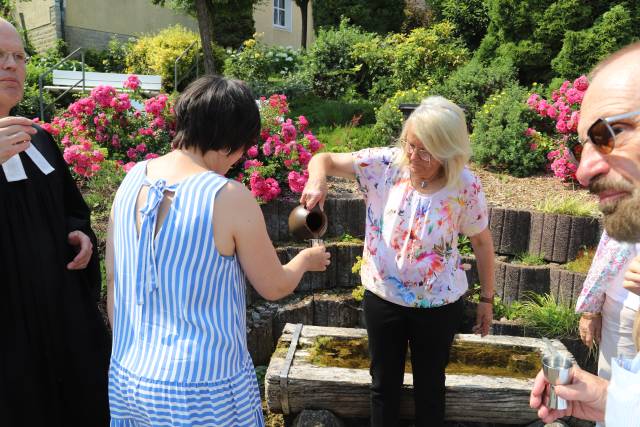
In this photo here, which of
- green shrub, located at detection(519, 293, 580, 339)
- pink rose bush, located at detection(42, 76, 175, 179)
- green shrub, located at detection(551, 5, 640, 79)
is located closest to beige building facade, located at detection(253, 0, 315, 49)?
green shrub, located at detection(551, 5, 640, 79)

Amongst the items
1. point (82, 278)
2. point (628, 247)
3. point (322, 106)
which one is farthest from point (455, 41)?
point (82, 278)

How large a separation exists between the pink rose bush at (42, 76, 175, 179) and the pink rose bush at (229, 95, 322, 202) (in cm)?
88

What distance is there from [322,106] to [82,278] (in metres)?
6.56

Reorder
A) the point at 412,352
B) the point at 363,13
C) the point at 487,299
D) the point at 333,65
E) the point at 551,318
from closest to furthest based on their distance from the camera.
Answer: the point at 412,352
the point at 487,299
the point at 551,318
the point at 333,65
the point at 363,13

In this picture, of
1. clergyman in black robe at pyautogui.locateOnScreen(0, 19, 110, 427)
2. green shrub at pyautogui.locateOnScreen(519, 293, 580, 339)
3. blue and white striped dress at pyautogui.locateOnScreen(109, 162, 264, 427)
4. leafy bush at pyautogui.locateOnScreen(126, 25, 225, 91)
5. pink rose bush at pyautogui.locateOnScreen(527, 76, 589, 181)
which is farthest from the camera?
leafy bush at pyautogui.locateOnScreen(126, 25, 225, 91)

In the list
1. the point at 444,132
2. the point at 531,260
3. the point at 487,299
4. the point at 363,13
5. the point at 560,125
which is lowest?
the point at 531,260

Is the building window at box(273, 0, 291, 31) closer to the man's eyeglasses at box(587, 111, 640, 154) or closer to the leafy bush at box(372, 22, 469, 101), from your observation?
the leafy bush at box(372, 22, 469, 101)

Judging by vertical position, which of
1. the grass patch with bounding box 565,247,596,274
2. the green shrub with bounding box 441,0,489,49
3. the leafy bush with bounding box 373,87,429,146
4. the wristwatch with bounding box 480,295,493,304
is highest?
the green shrub with bounding box 441,0,489,49

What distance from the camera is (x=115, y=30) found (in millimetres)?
15492

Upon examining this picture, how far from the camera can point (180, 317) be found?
1629 mm

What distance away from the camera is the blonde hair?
7.63 feet

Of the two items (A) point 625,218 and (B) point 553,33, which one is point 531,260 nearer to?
(A) point 625,218

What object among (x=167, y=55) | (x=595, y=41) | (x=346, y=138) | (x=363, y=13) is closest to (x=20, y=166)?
(x=346, y=138)

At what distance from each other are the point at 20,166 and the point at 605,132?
196 cm
